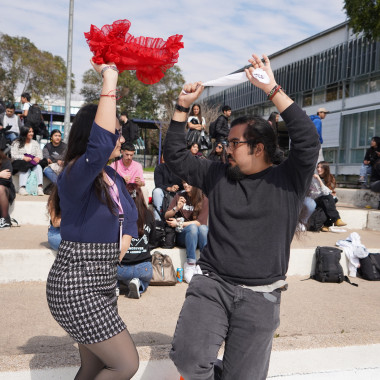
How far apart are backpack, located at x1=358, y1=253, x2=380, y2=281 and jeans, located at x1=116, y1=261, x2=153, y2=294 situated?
10.9 feet

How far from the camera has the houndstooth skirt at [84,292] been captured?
214cm

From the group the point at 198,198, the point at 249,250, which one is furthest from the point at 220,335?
the point at 198,198

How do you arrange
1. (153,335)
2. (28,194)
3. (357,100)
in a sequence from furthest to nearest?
(357,100) < (28,194) < (153,335)

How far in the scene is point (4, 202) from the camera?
7199 mm

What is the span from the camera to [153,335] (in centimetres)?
412

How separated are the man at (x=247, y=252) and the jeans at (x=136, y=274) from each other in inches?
120

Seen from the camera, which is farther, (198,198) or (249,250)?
(198,198)

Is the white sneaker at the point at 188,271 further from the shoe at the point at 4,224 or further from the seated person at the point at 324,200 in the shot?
the seated person at the point at 324,200

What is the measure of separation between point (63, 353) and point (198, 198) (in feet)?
12.9

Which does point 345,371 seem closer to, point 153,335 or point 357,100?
point 153,335

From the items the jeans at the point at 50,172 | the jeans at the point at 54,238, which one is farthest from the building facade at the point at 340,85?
the jeans at the point at 54,238

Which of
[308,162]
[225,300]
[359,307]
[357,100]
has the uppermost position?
[357,100]

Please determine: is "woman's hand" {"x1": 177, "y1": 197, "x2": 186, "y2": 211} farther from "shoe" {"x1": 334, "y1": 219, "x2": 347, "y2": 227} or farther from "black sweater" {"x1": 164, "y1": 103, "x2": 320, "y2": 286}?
"shoe" {"x1": 334, "y1": 219, "x2": 347, "y2": 227}

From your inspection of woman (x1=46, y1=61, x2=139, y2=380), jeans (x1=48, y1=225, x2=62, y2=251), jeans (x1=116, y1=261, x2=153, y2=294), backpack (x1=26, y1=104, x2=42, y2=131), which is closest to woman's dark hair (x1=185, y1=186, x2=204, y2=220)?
jeans (x1=116, y1=261, x2=153, y2=294)
